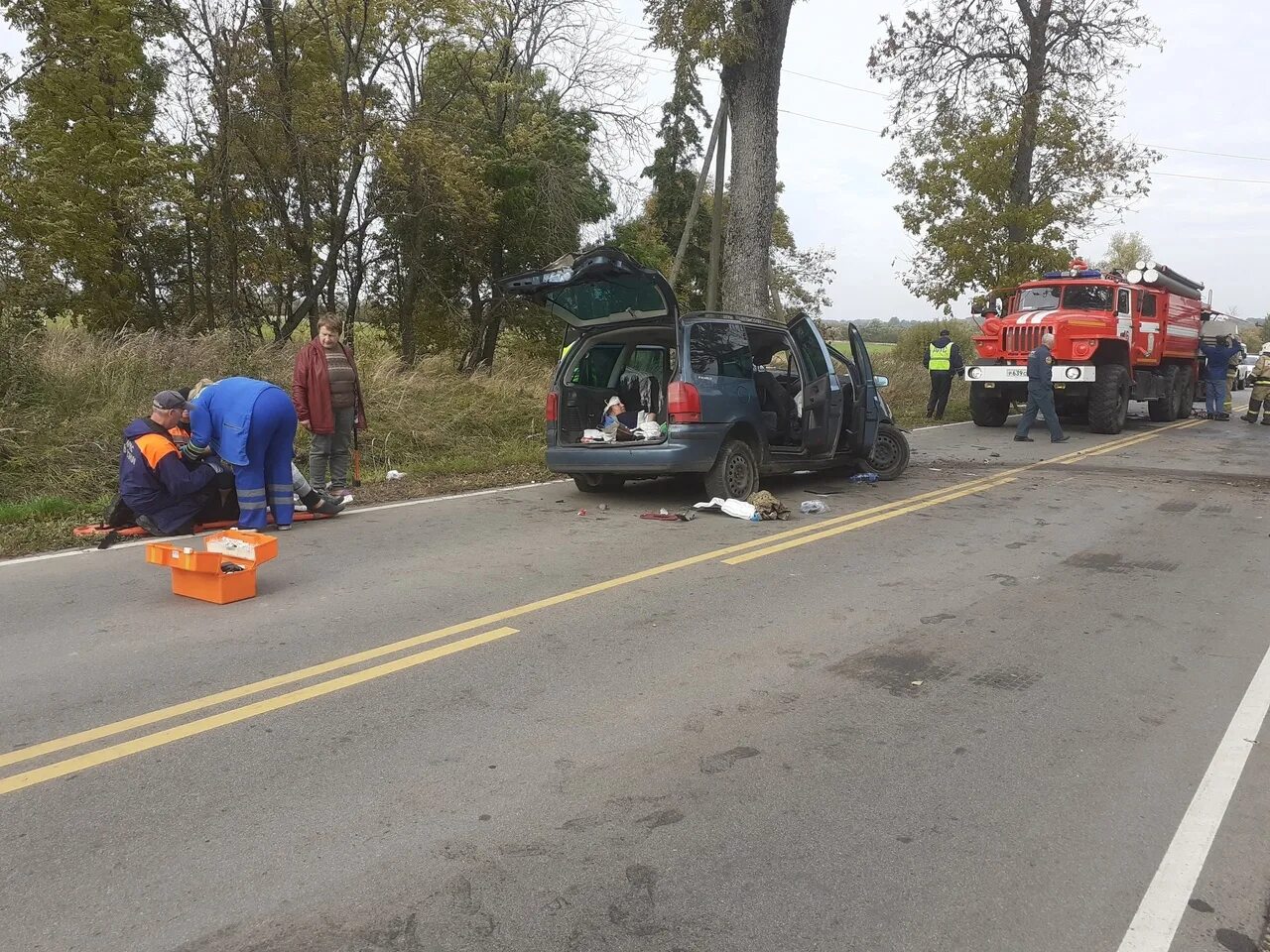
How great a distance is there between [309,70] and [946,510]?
15.8 m

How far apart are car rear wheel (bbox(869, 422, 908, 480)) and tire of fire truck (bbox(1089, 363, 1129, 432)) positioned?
757cm

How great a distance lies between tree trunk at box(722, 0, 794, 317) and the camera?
1455 cm

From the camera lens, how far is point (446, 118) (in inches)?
797

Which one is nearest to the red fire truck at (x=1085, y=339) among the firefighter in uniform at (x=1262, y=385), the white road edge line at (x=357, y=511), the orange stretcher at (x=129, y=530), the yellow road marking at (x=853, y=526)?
the firefighter in uniform at (x=1262, y=385)

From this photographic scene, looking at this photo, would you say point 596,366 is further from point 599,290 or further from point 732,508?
point 732,508

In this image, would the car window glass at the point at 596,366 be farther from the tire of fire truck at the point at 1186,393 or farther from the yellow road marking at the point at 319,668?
the tire of fire truck at the point at 1186,393

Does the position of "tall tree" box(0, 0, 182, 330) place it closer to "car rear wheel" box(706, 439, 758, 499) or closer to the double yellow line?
"car rear wheel" box(706, 439, 758, 499)

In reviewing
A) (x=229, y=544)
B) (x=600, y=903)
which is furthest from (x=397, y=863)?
(x=229, y=544)

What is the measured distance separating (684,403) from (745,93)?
8.21m

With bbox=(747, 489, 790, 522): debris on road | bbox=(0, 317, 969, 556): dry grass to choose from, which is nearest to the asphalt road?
bbox=(747, 489, 790, 522): debris on road

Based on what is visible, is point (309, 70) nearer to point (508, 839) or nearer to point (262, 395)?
point (262, 395)

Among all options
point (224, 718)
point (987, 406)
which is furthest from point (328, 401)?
point (987, 406)

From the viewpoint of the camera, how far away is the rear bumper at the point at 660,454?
28.1 feet

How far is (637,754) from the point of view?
375cm
